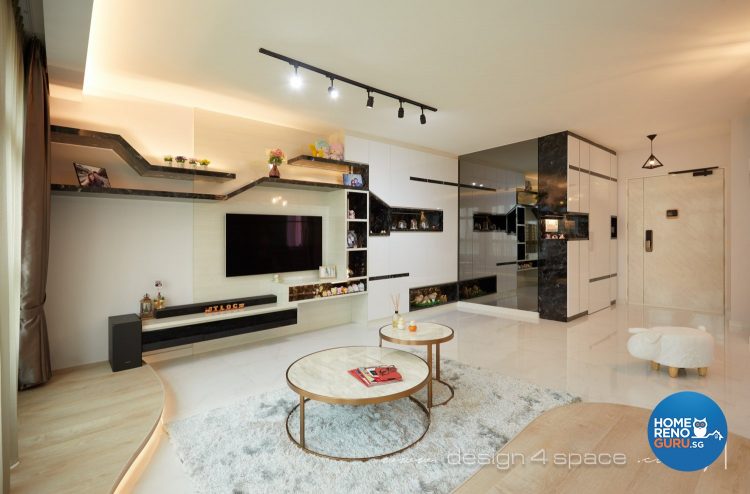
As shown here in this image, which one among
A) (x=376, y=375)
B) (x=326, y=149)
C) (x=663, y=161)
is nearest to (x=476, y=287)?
(x=326, y=149)

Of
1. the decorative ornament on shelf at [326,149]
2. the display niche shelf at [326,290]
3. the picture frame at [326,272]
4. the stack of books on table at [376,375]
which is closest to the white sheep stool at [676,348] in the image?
the stack of books on table at [376,375]

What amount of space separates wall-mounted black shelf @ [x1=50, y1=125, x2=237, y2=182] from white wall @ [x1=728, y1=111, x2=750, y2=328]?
6.44 m

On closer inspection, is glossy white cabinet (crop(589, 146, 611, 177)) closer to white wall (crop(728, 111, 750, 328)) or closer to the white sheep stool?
white wall (crop(728, 111, 750, 328))

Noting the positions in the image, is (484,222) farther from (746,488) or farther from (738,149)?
(746,488)

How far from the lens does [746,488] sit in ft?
3.49

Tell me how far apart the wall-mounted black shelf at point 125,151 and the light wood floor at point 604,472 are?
376 centimetres

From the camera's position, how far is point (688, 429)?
106 cm

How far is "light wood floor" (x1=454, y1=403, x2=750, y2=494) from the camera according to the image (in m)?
1.09

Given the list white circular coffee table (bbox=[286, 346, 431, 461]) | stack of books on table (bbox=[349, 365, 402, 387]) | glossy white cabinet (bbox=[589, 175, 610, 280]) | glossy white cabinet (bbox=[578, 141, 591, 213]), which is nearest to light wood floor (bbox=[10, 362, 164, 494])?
white circular coffee table (bbox=[286, 346, 431, 461])

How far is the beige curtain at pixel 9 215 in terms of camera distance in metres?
1.62

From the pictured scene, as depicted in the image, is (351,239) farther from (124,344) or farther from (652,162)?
(652,162)

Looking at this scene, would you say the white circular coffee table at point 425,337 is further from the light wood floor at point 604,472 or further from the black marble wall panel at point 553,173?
the black marble wall panel at point 553,173

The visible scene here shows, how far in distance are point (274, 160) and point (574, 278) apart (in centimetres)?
461

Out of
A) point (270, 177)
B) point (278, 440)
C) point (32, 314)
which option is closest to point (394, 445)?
point (278, 440)
